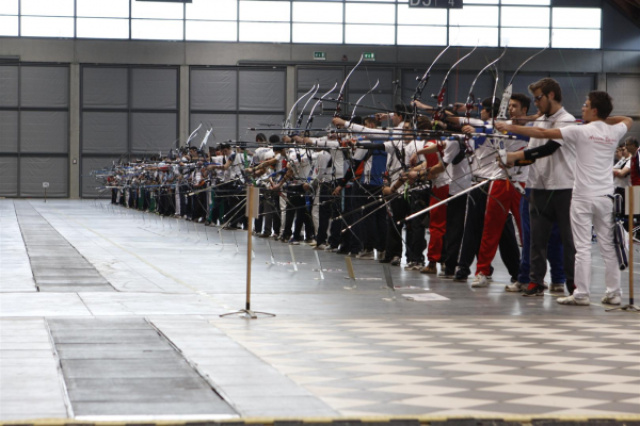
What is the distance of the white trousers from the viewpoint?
8945 mm

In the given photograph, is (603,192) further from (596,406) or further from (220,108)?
(220,108)

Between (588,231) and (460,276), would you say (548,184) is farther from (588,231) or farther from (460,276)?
(460,276)

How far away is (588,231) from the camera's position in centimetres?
895

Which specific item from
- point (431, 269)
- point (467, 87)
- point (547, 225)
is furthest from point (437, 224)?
point (467, 87)

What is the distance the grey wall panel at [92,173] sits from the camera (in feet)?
141

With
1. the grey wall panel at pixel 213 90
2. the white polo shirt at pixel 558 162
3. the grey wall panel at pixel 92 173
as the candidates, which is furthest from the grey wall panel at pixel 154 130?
the white polo shirt at pixel 558 162

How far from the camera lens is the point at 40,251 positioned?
47.6 feet

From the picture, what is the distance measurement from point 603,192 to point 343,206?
6584mm

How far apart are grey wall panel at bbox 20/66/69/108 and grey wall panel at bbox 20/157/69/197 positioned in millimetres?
2278

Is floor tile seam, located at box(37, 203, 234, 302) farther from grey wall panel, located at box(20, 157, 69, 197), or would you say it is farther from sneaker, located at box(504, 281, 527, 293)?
grey wall panel, located at box(20, 157, 69, 197)

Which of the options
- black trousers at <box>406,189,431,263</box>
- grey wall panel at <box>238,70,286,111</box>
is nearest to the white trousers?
black trousers at <box>406,189,431,263</box>

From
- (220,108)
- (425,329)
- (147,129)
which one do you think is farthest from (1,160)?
(425,329)

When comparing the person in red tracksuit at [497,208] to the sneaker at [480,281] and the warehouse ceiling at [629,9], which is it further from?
the warehouse ceiling at [629,9]

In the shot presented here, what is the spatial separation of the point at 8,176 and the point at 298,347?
1508 inches
